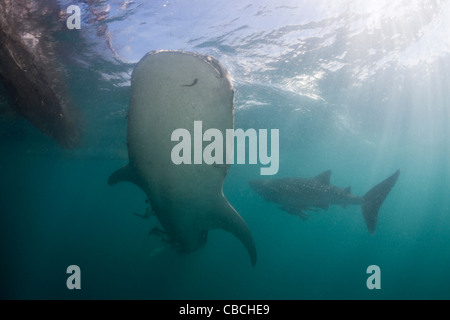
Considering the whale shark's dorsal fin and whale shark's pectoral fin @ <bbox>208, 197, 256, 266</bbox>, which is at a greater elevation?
the whale shark's dorsal fin

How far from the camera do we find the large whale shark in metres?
2.38

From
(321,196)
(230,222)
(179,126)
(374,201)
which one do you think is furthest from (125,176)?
(374,201)

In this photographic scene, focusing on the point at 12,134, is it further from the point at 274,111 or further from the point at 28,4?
the point at 274,111

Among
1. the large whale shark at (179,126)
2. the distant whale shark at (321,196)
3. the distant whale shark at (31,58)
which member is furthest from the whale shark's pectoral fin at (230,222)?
the distant whale shark at (31,58)

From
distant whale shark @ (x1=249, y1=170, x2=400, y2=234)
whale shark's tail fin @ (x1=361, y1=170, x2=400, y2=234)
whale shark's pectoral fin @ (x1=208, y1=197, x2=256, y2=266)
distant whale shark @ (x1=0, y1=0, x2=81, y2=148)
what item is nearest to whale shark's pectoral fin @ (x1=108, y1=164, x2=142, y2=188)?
whale shark's pectoral fin @ (x1=208, y1=197, x2=256, y2=266)

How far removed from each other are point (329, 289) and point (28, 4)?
31165 mm

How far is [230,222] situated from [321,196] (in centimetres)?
768

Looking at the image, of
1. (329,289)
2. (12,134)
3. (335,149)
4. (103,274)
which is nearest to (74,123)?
(12,134)

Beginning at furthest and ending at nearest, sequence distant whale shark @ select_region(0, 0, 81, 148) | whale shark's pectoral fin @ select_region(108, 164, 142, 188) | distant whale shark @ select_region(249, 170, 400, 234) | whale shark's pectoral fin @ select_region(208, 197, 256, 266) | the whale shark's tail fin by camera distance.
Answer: distant whale shark @ select_region(249, 170, 400, 234) → the whale shark's tail fin → distant whale shark @ select_region(0, 0, 81, 148) → whale shark's pectoral fin @ select_region(108, 164, 142, 188) → whale shark's pectoral fin @ select_region(208, 197, 256, 266)

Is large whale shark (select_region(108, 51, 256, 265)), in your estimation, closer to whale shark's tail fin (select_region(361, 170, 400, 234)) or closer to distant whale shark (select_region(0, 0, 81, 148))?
distant whale shark (select_region(0, 0, 81, 148))

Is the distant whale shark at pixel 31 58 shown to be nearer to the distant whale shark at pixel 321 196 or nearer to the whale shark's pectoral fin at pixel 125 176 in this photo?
the whale shark's pectoral fin at pixel 125 176

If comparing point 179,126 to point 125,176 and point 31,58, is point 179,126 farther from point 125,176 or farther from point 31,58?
point 31,58

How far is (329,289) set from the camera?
1020 inches

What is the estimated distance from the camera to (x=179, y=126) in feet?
9.58
